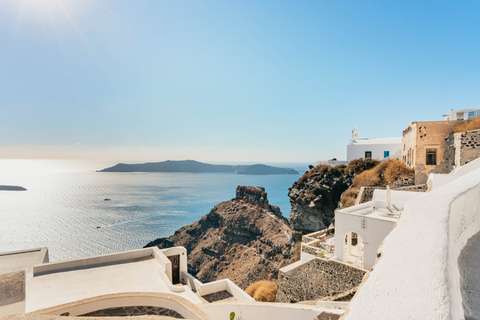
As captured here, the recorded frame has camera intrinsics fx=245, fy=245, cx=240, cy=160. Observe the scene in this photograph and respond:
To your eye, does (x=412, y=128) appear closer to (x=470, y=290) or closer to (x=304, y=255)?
(x=304, y=255)

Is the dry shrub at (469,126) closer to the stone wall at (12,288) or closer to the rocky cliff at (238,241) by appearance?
the stone wall at (12,288)

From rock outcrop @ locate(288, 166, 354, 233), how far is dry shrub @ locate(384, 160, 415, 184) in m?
3.58

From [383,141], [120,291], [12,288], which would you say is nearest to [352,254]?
[120,291]

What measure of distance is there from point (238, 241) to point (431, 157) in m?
33.5

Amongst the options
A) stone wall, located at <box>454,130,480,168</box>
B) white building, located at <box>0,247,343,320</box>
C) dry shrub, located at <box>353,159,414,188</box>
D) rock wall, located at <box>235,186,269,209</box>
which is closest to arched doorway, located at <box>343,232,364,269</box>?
white building, located at <box>0,247,343,320</box>

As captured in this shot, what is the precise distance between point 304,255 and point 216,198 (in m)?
81.5

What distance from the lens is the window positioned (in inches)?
533

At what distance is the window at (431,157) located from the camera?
1355 centimetres

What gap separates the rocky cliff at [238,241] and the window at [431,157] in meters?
19.7

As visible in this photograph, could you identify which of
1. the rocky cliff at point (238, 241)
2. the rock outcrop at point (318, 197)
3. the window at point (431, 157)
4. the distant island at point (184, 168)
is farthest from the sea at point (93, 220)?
the distant island at point (184, 168)

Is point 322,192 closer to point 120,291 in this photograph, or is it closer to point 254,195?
point 120,291

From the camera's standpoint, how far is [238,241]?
138 ft

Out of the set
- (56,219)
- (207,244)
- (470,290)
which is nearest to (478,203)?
(470,290)

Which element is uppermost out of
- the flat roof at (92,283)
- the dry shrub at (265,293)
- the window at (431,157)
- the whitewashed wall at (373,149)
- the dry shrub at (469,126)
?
the dry shrub at (469,126)
